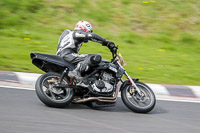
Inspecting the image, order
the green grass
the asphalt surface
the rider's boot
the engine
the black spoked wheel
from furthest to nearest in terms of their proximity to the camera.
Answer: the green grass
the engine
the rider's boot
the black spoked wheel
the asphalt surface

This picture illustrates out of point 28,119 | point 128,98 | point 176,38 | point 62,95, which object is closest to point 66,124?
point 28,119

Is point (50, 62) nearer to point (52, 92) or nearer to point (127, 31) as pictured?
point (52, 92)

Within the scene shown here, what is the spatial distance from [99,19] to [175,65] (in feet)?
12.6

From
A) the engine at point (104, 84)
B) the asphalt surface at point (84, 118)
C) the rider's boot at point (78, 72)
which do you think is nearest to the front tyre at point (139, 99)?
the asphalt surface at point (84, 118)

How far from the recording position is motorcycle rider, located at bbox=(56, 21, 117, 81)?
5508 millimetres

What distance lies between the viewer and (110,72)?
5797mm

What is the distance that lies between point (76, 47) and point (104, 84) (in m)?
0.77

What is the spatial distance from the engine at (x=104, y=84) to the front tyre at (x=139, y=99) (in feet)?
0.78

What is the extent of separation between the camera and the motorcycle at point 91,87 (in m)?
5.54

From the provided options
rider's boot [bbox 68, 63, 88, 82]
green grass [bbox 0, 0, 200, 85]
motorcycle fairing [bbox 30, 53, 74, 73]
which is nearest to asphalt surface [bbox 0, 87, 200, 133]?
rider's boot [bbox 68, 63, 88, 82]

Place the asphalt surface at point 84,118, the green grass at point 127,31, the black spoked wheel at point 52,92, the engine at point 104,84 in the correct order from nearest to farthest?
1. the asphalt surface at point 84,118
2. the black spoked wheel at point 52,92
3. the engine at point 104,84
4. the green grass at point 127,31

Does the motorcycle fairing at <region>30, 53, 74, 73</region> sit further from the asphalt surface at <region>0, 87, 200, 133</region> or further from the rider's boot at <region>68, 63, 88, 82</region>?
the asphalt surface at <region>0, 87, 200, 133</region>

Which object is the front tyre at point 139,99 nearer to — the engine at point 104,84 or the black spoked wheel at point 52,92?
the engine at point 104,84

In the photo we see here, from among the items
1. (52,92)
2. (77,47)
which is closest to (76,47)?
(77,47)
